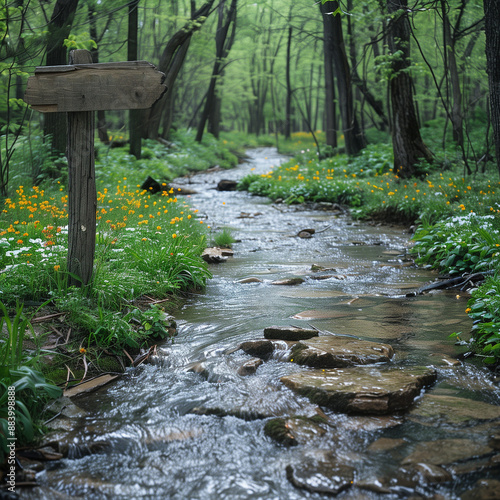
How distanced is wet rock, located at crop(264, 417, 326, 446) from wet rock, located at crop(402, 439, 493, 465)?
52cm

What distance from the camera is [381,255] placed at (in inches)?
275

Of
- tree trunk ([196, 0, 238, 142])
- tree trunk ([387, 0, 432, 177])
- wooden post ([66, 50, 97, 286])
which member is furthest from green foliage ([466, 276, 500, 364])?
tree trunk ([196, 0, 238, 142])

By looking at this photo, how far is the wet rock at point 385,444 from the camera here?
2479mm

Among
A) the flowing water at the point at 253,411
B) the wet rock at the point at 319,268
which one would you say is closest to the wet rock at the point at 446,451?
the flowing water at the point at 253,411

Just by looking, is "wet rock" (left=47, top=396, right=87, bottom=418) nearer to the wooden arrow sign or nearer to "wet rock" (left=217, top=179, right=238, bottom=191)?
the wooden arrow sign

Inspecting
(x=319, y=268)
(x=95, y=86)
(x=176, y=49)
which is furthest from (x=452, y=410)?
(x=176, y=49)

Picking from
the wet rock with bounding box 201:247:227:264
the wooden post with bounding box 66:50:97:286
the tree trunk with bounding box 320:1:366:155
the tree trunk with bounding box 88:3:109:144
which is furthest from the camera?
the tree trunk with bounding box 88:3:109:144

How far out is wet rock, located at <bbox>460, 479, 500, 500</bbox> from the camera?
6.79 ft

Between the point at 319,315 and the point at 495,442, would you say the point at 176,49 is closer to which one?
the point at 319,315

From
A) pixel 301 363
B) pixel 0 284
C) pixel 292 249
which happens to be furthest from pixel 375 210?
pixel 0 284

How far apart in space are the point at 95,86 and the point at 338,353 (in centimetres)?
281

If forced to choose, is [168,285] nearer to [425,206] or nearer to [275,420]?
[275,420]

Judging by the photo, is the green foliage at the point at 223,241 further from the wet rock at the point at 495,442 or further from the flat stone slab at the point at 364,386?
the wet rock at the point at 495,442

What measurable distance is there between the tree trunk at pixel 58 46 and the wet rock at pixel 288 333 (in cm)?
622
